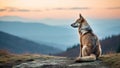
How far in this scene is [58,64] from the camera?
18953mm

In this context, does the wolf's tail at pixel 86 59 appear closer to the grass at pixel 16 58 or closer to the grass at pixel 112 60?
the grass at pixel 112 60

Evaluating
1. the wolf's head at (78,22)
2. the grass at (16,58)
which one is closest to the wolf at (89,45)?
the wolf's head at (78,22)

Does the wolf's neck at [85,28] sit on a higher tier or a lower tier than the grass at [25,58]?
higher

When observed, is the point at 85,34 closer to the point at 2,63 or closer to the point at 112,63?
the point at 112,63

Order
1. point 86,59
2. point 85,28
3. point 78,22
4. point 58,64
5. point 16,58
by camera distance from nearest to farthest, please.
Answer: point 86,59, point 58,64, point 85,28, point 78,22, point 16,58

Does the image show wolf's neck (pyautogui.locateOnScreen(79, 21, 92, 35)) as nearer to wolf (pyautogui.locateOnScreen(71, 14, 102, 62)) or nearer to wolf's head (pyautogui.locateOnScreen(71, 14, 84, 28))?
wolf (pyautogui.locateOnScreen(71, 14, 102, 62))

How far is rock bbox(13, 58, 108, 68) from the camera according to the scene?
1816 cm

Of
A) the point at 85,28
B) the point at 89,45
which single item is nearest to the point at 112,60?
the point at 89,45

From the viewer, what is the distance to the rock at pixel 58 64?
59.6ft

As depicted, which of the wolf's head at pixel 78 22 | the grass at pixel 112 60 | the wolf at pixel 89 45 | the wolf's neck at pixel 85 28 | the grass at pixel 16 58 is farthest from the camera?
the grass at pixel 16 58

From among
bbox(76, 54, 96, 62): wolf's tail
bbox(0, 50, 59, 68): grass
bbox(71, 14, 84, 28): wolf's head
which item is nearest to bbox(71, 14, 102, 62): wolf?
bbox(76, 54, 96, 62): wolf's tail

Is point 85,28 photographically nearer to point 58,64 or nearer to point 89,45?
point 89,45

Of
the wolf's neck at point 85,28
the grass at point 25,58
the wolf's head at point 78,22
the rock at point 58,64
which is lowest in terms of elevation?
the rock at point 58,64

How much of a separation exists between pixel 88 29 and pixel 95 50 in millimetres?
944
